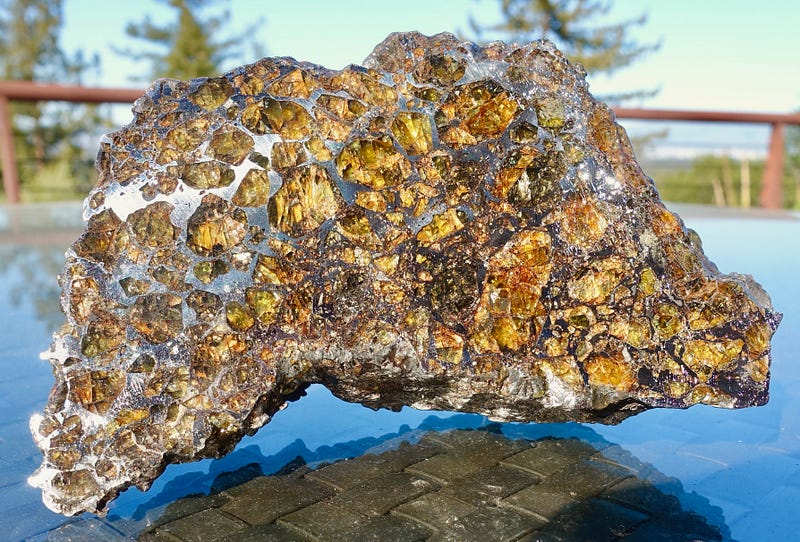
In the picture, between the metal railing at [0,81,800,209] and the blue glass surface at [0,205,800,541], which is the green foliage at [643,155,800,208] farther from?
the blue glass surface at [0,205,800,541]

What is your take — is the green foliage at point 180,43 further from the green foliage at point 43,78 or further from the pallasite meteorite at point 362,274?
the pallasite meteorite at point 362,274

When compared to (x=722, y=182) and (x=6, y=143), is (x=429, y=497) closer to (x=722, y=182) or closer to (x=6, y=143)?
(x=6, y=143)

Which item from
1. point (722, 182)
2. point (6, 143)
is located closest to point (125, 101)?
point (6, 143)

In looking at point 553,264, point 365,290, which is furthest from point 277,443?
point 553,264

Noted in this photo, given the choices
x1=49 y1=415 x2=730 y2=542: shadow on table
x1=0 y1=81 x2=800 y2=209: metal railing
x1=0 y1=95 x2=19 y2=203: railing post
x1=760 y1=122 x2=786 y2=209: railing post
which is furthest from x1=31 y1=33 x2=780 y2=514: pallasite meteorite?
x1=760 y1=122 x2=786 y2=209: railing post

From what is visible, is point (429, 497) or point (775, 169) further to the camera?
point (775, 169)

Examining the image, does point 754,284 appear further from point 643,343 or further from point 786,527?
point 786,527
